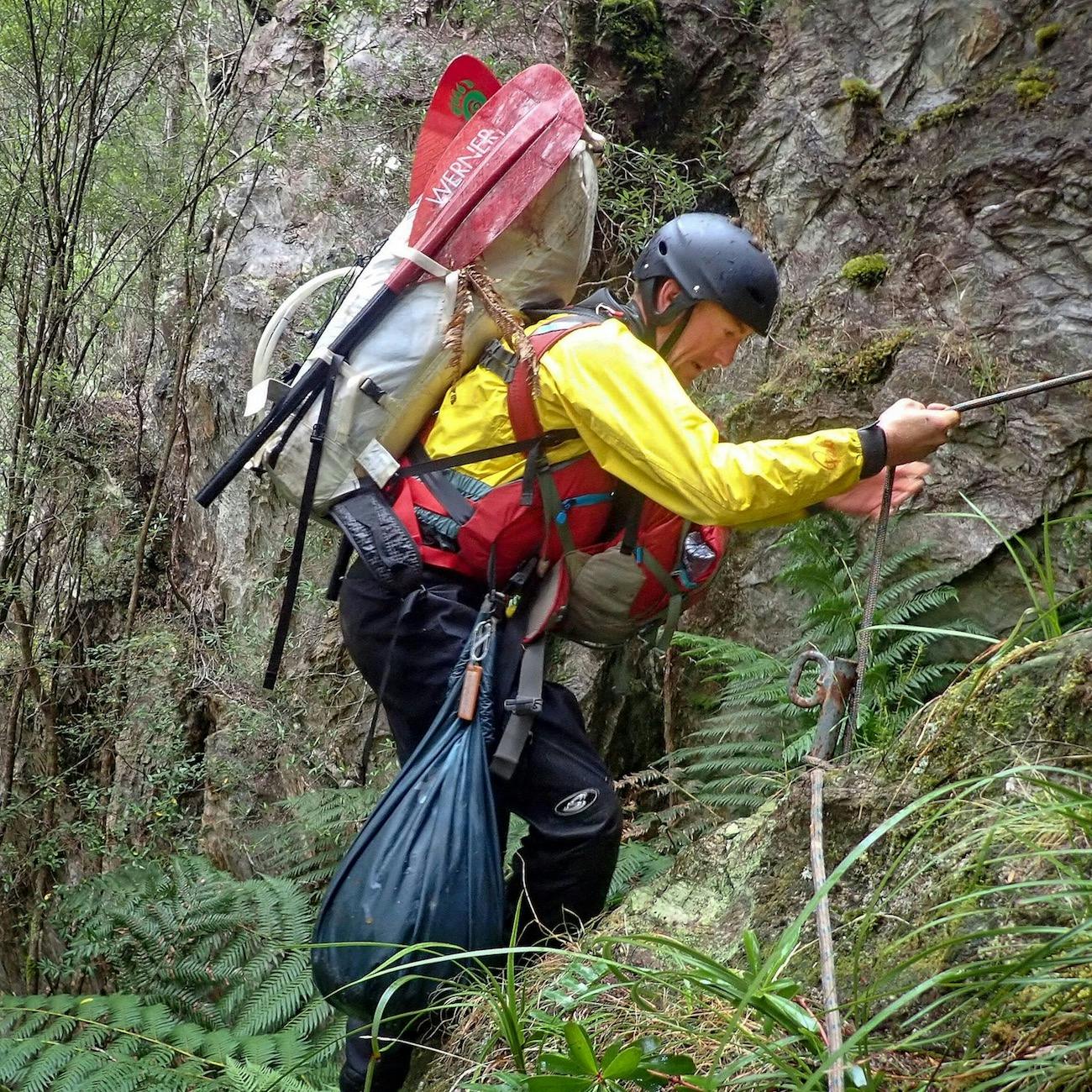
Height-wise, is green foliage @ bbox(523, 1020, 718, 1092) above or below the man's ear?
below

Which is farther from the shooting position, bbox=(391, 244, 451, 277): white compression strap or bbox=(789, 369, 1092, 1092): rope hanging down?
bbox=(391, 244, 451, 277): white compression strap

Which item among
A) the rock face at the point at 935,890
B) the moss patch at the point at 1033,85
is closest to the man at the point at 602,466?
the rock face at the point at 935,890

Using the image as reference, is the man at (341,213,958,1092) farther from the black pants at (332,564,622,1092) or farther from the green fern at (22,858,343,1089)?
the green fern at (22,858,343,1089)

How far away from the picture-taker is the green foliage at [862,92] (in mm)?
5203

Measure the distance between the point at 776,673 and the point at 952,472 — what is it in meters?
1.18

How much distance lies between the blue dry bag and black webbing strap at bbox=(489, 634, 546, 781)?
7 cm

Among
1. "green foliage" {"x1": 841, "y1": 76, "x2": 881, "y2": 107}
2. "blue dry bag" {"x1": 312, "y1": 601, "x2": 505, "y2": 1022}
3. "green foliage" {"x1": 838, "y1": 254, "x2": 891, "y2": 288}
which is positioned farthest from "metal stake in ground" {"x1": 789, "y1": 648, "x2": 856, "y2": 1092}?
"green foliage" {"x1": 841, "y1": 76, "x2": 881, "y2": 107}

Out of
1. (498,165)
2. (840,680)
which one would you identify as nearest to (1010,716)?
(840,680)

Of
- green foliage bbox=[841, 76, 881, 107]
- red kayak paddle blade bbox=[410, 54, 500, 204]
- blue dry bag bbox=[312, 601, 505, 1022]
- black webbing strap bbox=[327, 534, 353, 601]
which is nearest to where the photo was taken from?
blue dry bag bbox=[312, 601, 505, 1022]

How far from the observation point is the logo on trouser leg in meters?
2.97

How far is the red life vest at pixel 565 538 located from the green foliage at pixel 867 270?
253cm

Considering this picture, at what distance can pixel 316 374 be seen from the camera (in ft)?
9.71

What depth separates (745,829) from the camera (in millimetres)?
2846

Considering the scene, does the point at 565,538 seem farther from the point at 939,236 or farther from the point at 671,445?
the point at 939,236
